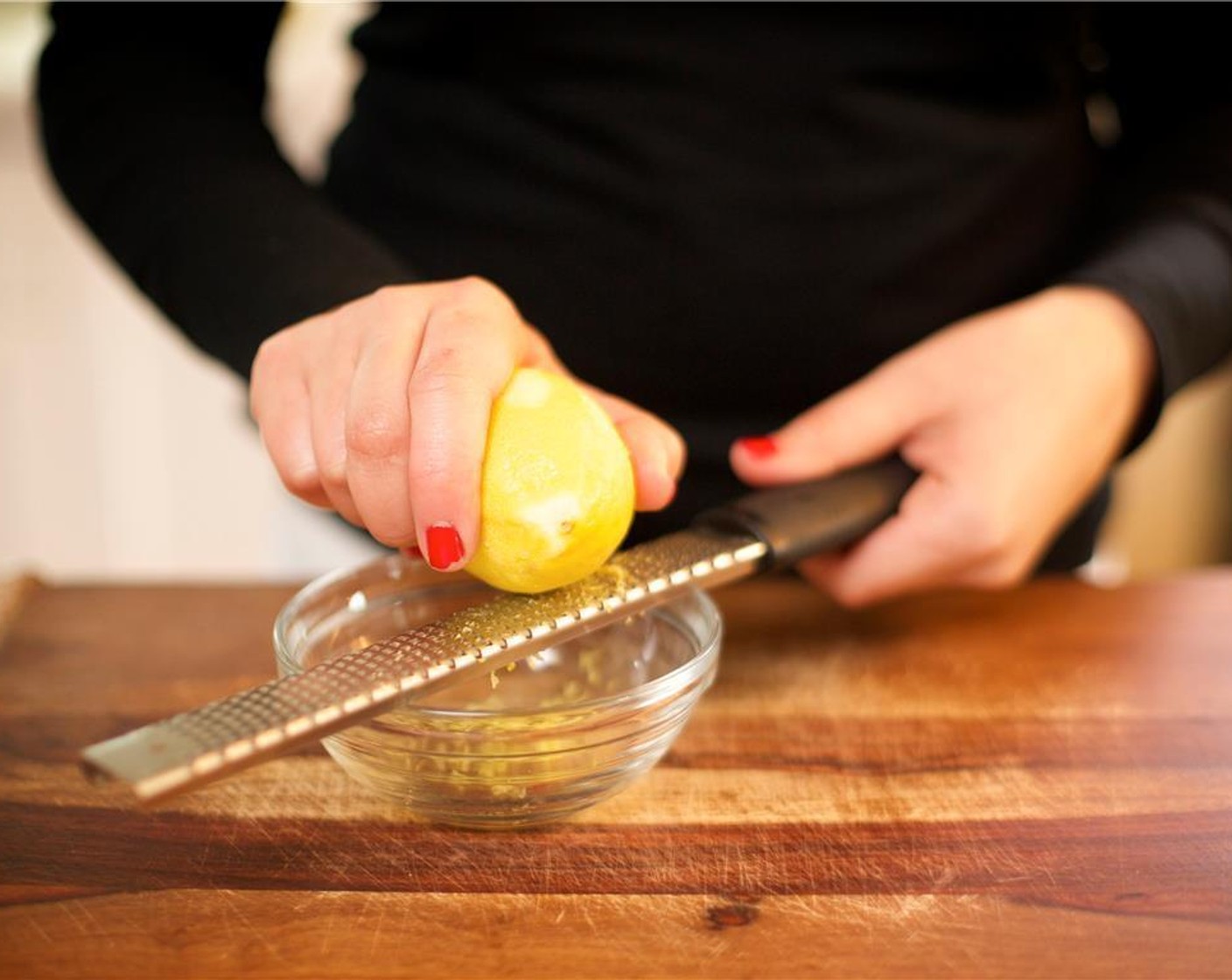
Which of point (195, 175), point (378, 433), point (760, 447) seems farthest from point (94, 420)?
point (378, 433)

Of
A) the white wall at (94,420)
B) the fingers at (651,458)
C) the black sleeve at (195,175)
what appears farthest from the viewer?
the white wall at (94,420)

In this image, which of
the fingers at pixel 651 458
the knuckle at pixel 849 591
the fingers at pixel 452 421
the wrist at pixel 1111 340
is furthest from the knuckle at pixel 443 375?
the wrist at pixel 1111 340

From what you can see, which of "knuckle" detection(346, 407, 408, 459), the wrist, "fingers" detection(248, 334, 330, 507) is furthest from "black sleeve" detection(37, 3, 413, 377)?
the wrist

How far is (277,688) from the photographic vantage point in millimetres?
639

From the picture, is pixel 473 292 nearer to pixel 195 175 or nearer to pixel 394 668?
pixel 394 668

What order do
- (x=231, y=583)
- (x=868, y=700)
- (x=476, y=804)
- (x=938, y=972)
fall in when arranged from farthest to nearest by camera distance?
(x=231, y=583) < (x=868, y=700) < (x=476, y=804) < (x=938, y=972)

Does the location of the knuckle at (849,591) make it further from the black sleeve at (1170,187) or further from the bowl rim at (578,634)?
the black sleeve at (1170,187)

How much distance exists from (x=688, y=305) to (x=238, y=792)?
24.2 inches

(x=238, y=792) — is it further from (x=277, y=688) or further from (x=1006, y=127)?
(x=1006, y=127)

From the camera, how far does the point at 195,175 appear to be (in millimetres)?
994

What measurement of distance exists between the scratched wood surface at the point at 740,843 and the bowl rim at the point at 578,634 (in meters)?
0.08

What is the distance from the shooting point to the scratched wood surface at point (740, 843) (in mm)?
628

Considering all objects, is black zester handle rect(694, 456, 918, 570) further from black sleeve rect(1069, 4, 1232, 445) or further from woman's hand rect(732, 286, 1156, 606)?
black sleeve rect(1069, 4, 1232, 445)

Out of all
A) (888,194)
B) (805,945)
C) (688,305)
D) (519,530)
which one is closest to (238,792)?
(519,530)
